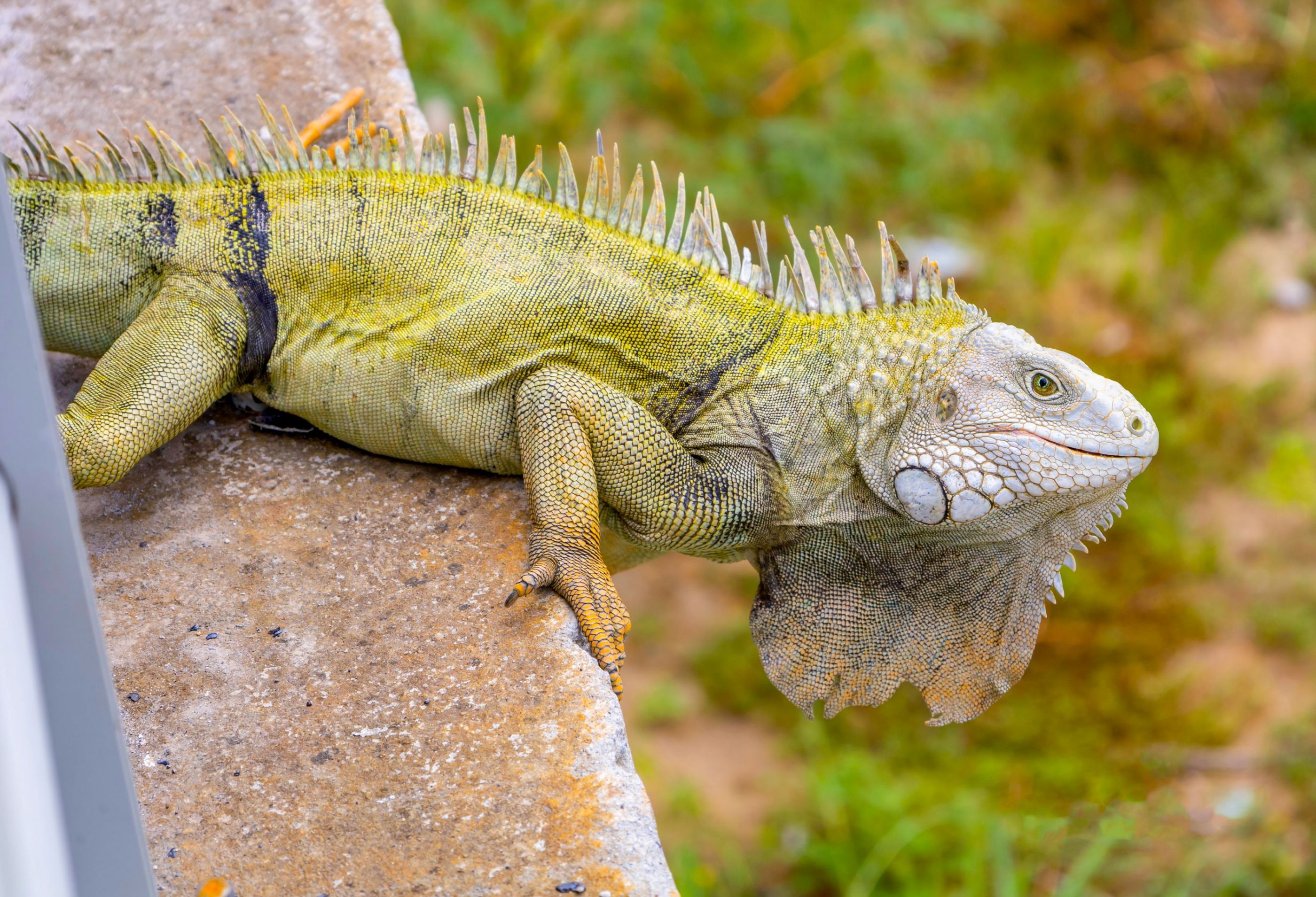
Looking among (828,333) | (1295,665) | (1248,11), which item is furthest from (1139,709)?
(1248,11)

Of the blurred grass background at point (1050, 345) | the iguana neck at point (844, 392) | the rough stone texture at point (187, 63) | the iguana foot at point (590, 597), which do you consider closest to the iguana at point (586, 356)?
the iguana neck at point (844, 392)

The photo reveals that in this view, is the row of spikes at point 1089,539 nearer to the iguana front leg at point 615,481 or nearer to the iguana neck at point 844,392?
the iguana neck at point 844,392

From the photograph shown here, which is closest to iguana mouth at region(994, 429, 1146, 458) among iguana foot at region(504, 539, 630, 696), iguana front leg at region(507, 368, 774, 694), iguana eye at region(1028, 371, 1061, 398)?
iguana eye at region(1028, 371, 1061, 398)

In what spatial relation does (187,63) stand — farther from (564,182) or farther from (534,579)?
(534,579)

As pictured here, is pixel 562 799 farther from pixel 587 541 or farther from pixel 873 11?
pixel 873 11

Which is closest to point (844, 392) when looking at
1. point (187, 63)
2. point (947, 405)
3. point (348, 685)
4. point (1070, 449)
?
point (947, 405)

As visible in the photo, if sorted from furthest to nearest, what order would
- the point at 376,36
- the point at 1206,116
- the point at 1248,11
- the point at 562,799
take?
the point at 1248,11, the point at 1206,116, the point at 376,36, the point at 562,799
